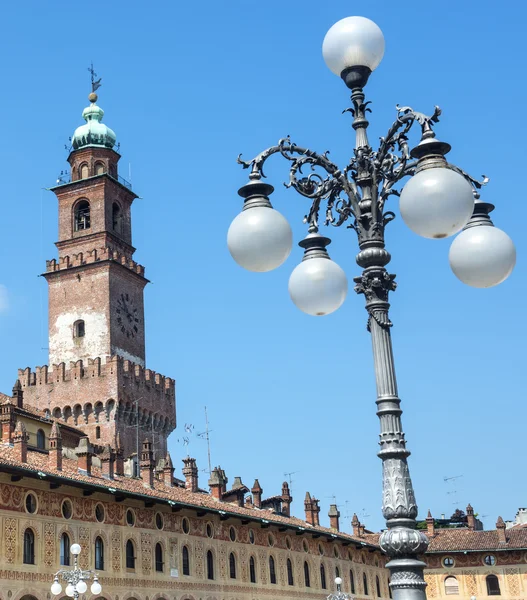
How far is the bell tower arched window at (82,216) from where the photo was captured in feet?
176

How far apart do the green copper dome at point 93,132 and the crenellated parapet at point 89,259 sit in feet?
22.7

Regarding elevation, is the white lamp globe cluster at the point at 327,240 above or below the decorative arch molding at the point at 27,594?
above

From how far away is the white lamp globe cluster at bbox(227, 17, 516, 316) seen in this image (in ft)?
22.6

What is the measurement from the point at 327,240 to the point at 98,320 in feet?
142

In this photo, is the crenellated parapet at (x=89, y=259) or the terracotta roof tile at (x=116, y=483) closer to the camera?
the terracotta roof tile at (x=116, y=483)

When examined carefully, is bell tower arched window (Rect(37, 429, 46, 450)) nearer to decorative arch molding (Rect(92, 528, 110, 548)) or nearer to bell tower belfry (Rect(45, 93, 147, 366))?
decorative arch molding (Rect(92, 528, 110, 548))

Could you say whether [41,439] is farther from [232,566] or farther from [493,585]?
[493,585]

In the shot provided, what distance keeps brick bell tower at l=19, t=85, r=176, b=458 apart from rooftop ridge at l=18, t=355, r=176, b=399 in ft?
0.18

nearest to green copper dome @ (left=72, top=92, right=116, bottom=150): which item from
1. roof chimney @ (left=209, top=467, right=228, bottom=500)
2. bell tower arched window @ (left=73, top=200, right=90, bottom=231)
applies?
bell tower arched window @ (left=73, top=200, right=90, bottom=231)

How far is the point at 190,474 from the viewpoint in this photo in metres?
40.3

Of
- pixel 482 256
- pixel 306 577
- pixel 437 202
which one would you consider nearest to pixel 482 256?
pixel 482 256

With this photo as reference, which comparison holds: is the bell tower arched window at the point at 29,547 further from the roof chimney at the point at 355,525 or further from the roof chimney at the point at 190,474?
the roof chimney at the point at 355,525

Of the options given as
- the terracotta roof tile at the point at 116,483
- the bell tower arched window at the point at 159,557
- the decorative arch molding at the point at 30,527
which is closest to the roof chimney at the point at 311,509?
the terracotta roof tile at the point at 116,483

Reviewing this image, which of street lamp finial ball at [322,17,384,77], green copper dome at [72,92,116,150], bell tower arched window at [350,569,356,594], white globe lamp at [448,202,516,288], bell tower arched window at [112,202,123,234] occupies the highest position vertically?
green copper dome at [72,92,116,150]
